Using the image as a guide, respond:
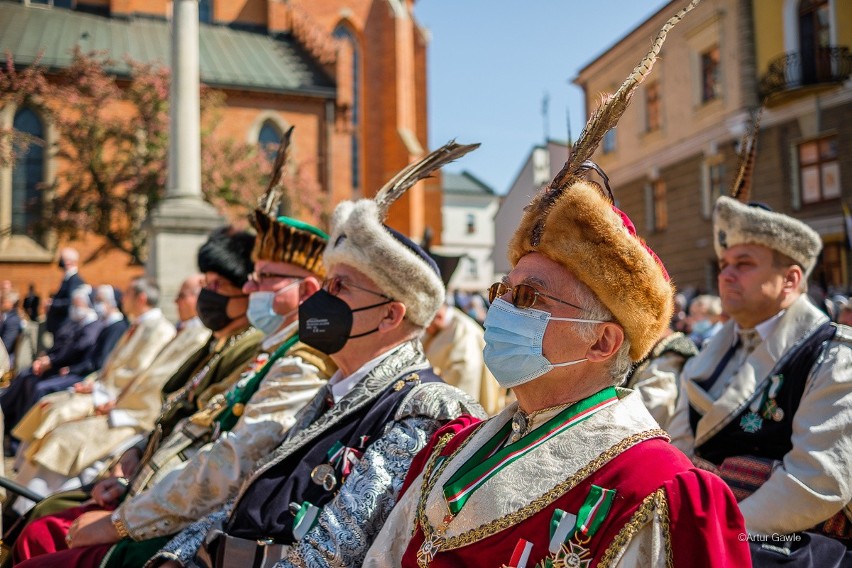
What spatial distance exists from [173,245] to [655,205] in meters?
18.0

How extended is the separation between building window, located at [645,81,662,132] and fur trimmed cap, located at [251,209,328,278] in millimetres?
21732

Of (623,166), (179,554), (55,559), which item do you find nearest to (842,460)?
(179,554)

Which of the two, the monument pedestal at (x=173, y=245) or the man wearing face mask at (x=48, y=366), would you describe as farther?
the monument pedestal at (x=173, y=245)

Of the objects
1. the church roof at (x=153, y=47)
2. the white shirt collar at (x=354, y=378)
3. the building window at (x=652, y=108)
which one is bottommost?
the white shirt collar at (x=354, y=378)

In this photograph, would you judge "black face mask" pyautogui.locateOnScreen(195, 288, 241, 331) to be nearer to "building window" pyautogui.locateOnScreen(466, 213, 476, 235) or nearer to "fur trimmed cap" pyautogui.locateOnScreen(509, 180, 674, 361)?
"fur trimmed cap" pyautogui.locateOnScreen(509, 180, 674, 361)

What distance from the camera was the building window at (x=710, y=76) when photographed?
21.3m

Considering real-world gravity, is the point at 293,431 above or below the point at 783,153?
below

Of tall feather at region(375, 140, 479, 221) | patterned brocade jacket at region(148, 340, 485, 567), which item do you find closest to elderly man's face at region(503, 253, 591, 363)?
patterned brocade jacket at region(148, 340, 485, 567)

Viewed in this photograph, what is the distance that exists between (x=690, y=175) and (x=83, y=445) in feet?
66.0

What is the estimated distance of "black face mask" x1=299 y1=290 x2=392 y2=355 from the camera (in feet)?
10.6

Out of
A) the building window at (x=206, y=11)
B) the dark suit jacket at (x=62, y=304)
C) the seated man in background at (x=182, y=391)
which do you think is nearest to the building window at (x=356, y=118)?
the building window at (x=206, y=11)

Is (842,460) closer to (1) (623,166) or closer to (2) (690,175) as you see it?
(2) (690,175)

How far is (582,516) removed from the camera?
1.94 meters

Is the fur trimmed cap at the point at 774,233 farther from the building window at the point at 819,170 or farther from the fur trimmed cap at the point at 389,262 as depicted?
the building window at the point at 819,170
